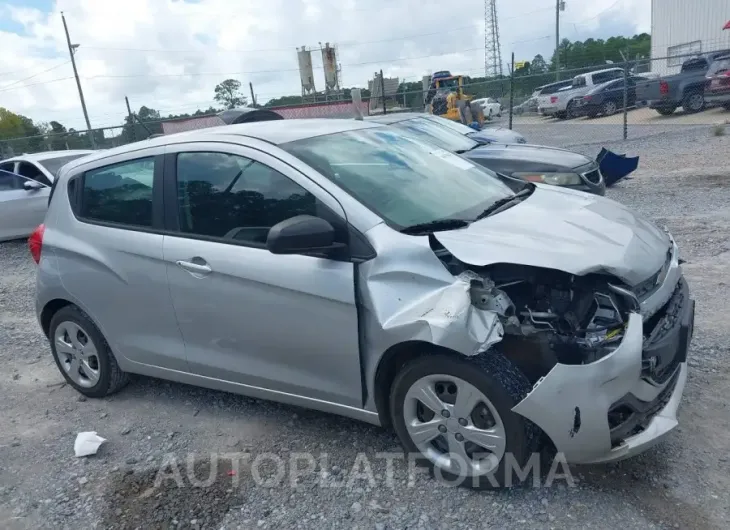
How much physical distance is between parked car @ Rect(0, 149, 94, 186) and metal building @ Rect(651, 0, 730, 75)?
90.6 feet

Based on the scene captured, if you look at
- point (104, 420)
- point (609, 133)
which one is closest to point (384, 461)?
point (104, 420)

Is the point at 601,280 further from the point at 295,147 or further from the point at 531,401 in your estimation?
the point at 295,147

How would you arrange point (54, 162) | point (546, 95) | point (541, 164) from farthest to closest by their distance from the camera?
point (546, 95) → point (54, 162) → point (541, 164)

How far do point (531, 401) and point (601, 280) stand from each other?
2.19ft

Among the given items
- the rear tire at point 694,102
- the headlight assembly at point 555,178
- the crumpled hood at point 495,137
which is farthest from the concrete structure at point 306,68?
the headlight assembly at point 555,178

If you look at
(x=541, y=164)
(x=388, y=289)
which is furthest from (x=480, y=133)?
(x=388, y=289)

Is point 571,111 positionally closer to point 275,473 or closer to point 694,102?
point 694,102

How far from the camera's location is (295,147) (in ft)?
11.4

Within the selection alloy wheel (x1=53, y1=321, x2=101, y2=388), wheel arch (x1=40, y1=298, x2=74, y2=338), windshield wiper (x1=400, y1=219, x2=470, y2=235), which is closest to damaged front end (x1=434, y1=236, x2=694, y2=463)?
windshield wiper (x1=400, y1=219, x2=470, y2=235)

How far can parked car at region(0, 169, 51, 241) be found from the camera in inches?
372

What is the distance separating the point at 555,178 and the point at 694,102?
1513 centimetres

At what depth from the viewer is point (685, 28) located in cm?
3341

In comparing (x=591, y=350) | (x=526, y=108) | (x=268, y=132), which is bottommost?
(x=526, y=108)

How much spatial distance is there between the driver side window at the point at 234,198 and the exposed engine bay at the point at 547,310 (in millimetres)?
846
